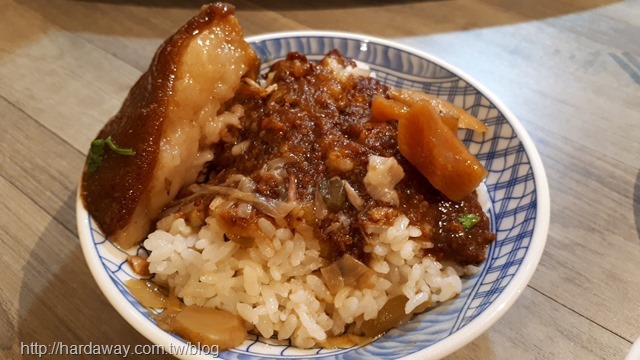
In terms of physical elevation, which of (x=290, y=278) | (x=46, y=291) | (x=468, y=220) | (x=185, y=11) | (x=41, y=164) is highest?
(x=185, y=11)

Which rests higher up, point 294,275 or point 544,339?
point 294,275

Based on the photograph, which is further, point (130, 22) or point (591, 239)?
point (130, 22)

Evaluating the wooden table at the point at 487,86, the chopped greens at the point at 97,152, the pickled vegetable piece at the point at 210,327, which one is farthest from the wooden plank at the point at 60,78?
the pickled vegetable piece at the point at 210,327

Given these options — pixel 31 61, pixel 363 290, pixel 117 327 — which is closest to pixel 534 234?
pixel 363 290

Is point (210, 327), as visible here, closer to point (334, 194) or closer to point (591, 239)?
point (334, 194)

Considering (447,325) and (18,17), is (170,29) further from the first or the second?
(447,325)

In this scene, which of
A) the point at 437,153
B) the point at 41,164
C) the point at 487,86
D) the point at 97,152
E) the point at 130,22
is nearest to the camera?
the point at 437,153

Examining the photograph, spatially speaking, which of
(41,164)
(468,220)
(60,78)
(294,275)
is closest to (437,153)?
(468,220)
